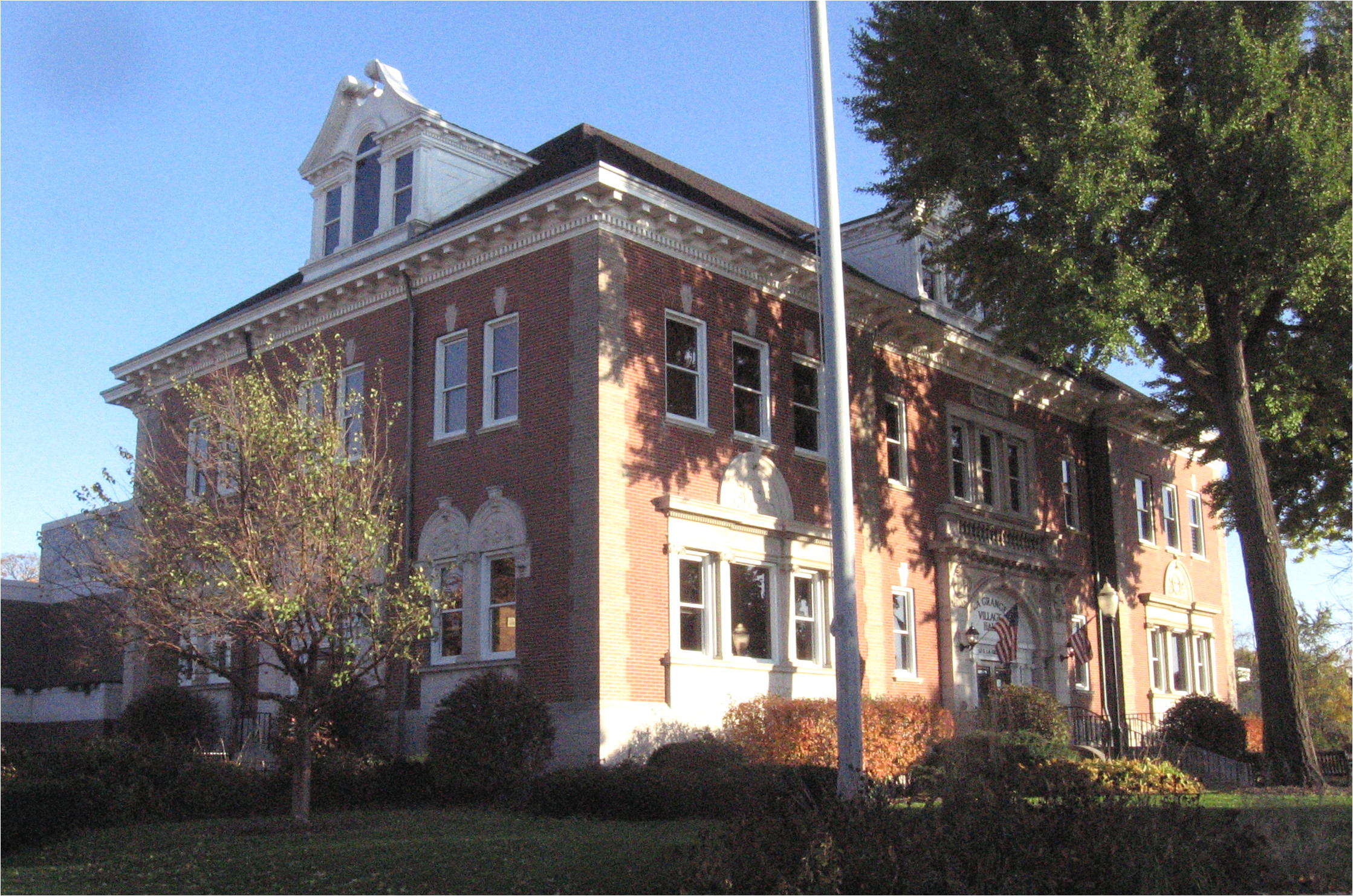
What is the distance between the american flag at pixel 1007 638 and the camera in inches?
1076

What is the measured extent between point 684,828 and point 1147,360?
1498 centimetres

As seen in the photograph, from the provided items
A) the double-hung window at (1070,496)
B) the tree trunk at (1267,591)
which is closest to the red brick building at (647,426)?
the double-hung window at (1070,496)

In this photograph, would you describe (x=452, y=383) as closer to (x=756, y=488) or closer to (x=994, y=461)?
(x=756, y=488)

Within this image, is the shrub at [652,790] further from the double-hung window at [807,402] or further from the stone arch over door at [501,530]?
the double-hung window at [807,402]

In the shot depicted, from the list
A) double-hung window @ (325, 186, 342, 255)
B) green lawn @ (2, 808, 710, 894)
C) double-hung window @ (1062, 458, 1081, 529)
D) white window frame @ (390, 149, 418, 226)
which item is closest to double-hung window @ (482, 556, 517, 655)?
green lawn @ (2, 808, 710, 894)

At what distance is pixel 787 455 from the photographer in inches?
945

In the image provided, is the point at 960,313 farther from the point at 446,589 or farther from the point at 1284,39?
the point at 446,589

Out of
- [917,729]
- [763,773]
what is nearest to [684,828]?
[763,773]

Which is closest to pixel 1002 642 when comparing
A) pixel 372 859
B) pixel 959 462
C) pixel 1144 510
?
pixel 959 462

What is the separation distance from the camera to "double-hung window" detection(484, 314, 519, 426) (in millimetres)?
22531

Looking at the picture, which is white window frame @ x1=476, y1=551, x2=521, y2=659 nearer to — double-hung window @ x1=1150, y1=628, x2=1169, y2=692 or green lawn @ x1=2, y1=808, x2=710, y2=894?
green lawn @ x1=2, y1=808, x2=710, y2=894

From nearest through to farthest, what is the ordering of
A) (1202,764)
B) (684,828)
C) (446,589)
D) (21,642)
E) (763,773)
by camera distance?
(684,828) < (763,773) < (446,589) < (1202,764) < (21,642)

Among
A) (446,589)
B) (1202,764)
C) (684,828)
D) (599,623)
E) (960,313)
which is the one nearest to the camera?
(684,828)

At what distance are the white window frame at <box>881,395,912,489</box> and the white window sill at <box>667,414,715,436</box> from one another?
17.7ft
